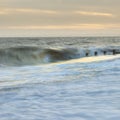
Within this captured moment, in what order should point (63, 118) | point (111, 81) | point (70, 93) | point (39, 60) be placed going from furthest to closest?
point (39, 60) < point (111, 81) < point (70, 93) < point (63, 118)

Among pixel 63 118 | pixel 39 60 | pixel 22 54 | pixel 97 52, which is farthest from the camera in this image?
pixel 97 52

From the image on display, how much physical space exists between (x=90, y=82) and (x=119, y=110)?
3.59 meters

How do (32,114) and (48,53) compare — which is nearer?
(32,114)

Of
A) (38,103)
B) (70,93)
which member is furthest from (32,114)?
(70,93)

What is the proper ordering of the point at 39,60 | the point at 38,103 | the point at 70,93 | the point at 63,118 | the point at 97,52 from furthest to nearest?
the point at 97,52
the point at 39,60
the point at 70,93
the point at 38,103
the point at 63,118

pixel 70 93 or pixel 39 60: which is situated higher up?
pixel 70 93

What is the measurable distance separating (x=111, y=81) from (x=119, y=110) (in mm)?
3600

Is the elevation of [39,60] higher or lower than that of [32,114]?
lower

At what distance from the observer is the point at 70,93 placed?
24.5 ft

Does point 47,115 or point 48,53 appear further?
point 48,53

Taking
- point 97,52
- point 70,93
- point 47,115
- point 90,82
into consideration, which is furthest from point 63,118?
point 97,52

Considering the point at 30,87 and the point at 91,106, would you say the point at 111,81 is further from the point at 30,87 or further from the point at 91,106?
the point at 91,106

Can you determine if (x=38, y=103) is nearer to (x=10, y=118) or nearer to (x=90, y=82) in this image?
(x=10, y=118)

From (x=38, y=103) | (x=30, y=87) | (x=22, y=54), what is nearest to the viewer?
(x=38, y=103)
